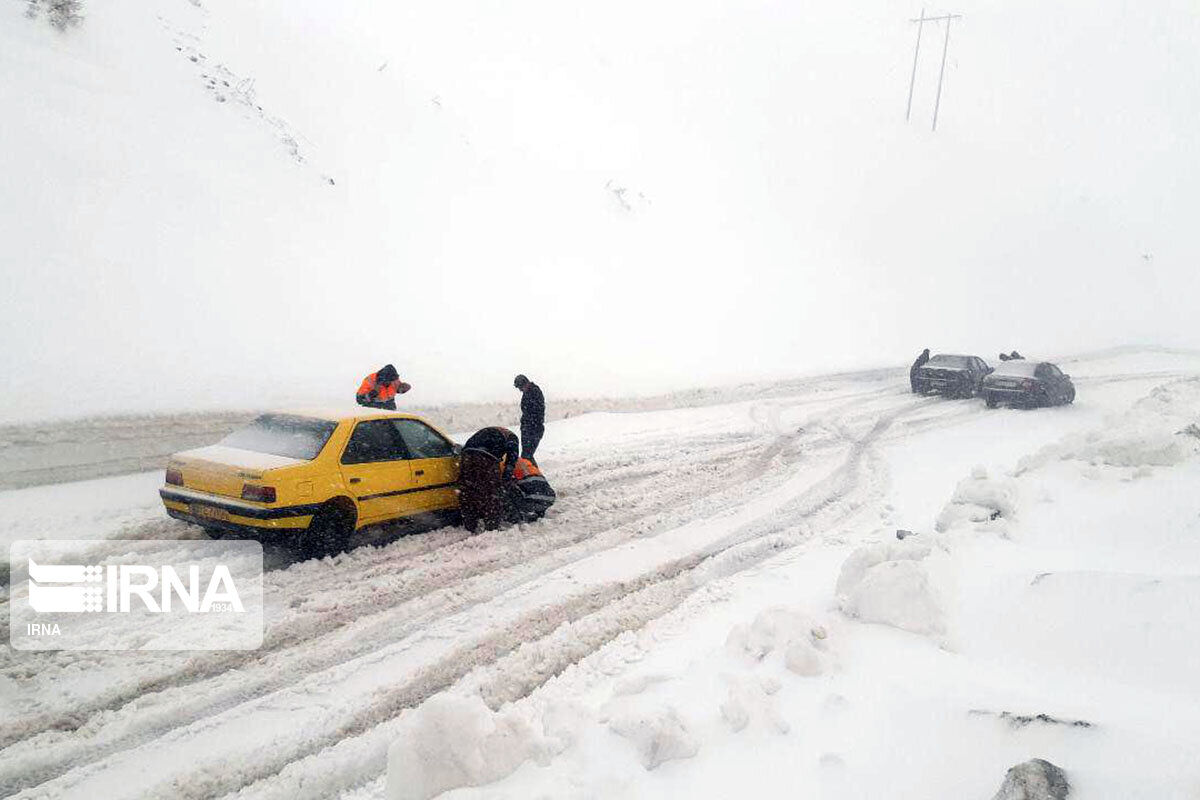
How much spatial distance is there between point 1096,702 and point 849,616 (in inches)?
66.3

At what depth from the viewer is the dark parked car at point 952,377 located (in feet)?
63.6

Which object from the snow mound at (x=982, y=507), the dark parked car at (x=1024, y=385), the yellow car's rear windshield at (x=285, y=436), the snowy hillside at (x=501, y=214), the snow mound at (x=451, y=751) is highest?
the snowy hillside at (x=501, y=214)

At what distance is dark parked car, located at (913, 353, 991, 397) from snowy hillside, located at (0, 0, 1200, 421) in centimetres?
501

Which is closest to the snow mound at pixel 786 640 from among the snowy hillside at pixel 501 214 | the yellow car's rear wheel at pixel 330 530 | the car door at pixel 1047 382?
the yellow car's rear wheel at pixel 330 530

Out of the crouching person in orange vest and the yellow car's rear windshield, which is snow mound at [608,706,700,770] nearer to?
the yellow car's rear windshield

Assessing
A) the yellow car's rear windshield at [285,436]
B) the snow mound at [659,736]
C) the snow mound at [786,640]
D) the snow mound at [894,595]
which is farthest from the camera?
the yellow car's rear windshield at [285,436]

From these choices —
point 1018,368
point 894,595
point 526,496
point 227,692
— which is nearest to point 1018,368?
point 1018,368

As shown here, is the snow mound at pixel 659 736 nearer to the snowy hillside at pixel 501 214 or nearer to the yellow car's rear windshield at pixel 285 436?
the yellow car's rear windshield at pixel 285 436

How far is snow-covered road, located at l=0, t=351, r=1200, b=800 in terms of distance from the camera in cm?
386

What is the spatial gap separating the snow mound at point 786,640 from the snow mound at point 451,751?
1.64 meters

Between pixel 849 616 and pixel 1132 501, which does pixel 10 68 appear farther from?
pixel 1132 501

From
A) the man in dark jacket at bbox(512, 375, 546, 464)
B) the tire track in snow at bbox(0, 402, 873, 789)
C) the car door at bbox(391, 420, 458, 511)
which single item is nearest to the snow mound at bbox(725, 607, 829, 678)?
the tire track in snow at bbox(0, 402, 873, 789)

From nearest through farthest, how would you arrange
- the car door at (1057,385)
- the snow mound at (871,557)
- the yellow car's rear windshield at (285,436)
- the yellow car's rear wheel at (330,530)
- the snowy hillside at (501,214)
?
the snow mound at (871,557), the yellow car's rear wheel at (330,530), the yellow car's rear windshield at (285,436), the snowy hillside at (501,214), the car door at (1057,385)

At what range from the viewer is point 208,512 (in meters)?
6.50
